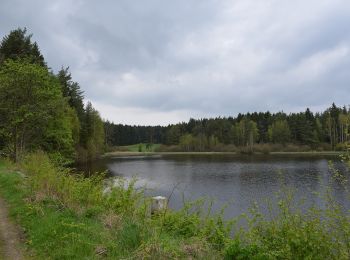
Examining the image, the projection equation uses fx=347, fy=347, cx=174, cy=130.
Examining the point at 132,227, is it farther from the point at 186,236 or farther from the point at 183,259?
the point at 186,236

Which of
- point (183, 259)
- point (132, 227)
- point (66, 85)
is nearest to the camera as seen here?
point (183, 259)

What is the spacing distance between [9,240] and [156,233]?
2966 millimetres

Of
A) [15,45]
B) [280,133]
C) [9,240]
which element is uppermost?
[15,45]

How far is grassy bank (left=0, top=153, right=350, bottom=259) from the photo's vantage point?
18.7ft

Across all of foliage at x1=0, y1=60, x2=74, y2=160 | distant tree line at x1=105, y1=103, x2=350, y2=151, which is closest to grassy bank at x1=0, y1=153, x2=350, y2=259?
foliage at x1=0, y1=60, x2=74, y2=160

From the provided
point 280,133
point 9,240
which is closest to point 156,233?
point 9,240

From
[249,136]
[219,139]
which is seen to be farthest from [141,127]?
[249,136]

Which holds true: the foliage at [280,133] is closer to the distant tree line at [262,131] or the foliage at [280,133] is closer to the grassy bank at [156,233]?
the distant tree line at [262,131]

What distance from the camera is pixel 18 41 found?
3569cm

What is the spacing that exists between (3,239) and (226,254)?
4.36m

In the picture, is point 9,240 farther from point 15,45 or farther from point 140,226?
point 15,45

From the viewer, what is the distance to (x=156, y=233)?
250 inches

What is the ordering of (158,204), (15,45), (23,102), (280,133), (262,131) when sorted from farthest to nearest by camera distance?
(262,131) → (280,133) → (15,45) → (23,102) → (158,204)

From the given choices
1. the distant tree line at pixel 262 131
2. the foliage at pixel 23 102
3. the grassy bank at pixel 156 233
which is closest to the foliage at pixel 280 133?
the distant tree line at pixel 262 131
